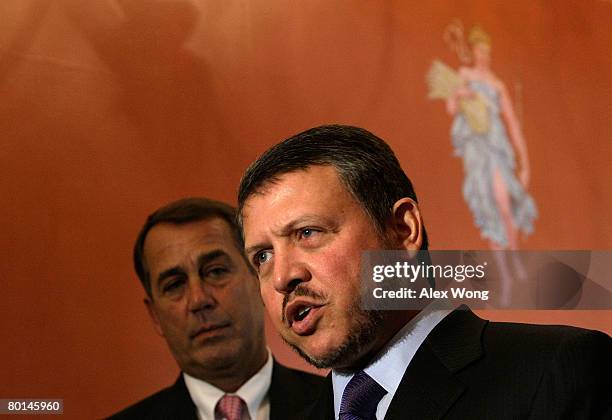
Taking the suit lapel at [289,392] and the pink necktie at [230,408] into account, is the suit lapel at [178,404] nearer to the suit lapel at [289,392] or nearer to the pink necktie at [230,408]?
the pink necktie at [230,408]

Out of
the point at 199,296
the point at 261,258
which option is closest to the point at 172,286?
the point at 199,296

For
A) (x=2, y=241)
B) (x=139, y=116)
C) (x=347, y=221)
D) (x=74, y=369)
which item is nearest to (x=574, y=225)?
(x=347, y=221)

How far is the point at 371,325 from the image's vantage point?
4.57ft

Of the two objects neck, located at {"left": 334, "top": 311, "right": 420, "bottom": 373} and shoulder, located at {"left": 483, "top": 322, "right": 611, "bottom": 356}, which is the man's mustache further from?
shoulder, located at {"left": 483, "top": 322, "right": 611, "bottom": 356}

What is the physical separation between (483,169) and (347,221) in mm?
605

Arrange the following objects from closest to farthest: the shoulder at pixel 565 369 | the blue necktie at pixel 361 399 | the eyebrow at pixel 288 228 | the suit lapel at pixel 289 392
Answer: the shoulder at pixel 565 369
the blue necktie at pixel 361 399
the eyebrow at pixel 288 228
the suit lapel at pixel 289 392

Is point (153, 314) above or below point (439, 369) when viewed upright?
above

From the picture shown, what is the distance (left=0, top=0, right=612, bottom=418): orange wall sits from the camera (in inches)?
75.2

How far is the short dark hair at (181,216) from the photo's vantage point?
1896 mm

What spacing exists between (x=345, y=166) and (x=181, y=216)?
0.58 m

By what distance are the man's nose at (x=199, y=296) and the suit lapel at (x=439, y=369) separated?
64cm

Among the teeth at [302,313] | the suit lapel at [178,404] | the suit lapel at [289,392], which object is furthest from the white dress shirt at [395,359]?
the suit lapel at [178,404]

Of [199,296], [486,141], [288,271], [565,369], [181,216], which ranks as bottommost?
[565,369]

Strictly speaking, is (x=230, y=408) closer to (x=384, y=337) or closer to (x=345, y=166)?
(x=384, y=337)
